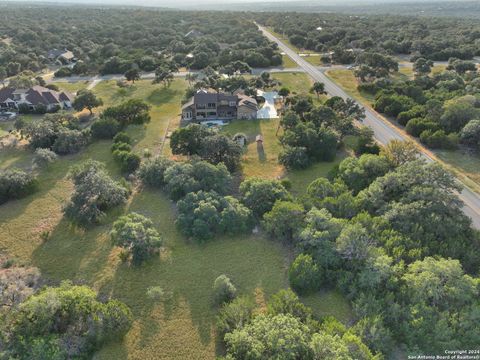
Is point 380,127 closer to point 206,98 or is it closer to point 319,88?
point 319,88

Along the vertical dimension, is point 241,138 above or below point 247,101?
below

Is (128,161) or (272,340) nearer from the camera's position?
(272,340)

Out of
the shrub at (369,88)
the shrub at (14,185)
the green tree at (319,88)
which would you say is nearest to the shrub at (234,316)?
the shrub at (14,185)

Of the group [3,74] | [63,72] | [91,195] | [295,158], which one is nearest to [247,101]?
[295,158]

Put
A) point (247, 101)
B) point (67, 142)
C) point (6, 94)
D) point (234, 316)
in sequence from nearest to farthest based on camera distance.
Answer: point (234, 316), point (67, 142), point (247, 101), point (6, 94)

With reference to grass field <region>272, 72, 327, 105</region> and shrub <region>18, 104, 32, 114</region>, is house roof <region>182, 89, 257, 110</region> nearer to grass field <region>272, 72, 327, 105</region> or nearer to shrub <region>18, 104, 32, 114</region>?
grass field <region>272, 72, 327, 105</region>

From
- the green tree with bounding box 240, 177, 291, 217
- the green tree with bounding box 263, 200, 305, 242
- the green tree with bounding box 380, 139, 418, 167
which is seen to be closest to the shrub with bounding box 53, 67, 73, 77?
the green tree with bounding box 240, 177, 291, 217
